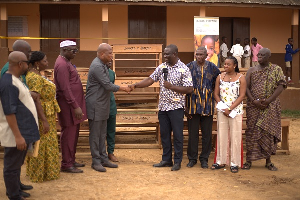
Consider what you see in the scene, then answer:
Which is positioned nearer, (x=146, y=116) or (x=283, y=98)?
(x=146, y=116)

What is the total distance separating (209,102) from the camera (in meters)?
7.45

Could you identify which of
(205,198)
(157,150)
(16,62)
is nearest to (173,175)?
(205,198)

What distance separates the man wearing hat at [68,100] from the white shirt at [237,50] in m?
11.1

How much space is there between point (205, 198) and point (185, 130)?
3.72 m

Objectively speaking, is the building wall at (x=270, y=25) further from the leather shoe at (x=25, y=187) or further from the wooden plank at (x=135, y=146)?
the leather shoe at (x=25, y=187)

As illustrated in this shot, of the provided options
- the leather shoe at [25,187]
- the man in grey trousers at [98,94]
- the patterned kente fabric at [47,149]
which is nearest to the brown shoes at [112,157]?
the man in grey trousers at [98,94]

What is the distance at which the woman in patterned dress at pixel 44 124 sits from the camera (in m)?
6.25

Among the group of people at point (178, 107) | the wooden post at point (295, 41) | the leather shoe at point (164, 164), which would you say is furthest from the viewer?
the wooden post at point (295, 41)

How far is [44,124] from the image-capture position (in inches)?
246

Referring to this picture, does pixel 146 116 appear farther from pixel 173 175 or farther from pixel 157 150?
pixel 173 175

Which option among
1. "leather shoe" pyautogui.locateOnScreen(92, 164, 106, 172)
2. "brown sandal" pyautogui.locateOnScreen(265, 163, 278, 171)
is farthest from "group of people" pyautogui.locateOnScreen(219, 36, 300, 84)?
"leather shoe" pyautogui.locateOnScreen(92, 164, 106, 172)

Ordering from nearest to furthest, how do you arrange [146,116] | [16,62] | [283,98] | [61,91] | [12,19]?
[16,62] < [61,91] < [146,116] < [283,98] < [12,19]

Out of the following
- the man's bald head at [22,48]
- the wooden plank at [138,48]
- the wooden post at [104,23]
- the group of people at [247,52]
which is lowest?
the man's bald head at [22,48]

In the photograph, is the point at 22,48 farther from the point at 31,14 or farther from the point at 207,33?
the point at 31,14
